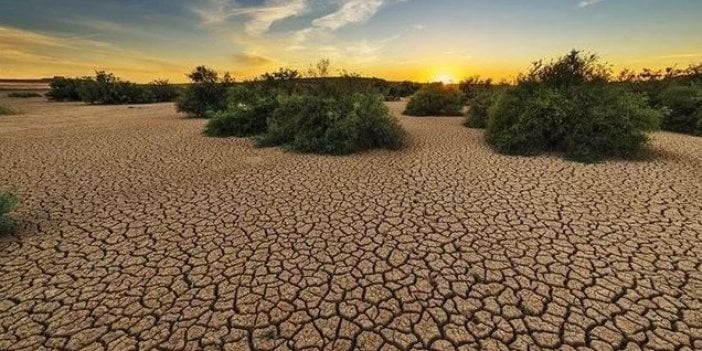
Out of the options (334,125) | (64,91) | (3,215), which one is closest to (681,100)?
(334,125)

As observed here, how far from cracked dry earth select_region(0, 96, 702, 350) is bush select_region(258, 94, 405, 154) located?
1913 mm

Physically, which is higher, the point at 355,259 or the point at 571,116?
the point at 571,116

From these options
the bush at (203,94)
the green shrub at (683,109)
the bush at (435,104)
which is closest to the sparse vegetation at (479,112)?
the bush at (435,104)

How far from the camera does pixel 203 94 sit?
17.3 m

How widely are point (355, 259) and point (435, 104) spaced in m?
15.4

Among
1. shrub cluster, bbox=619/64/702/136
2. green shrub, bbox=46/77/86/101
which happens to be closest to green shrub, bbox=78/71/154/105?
green shrub, bbox=46/77/86/101

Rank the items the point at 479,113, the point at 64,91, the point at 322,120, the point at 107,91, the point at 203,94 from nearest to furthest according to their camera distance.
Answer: the point at 322,120 → the point at 479,113 → the point at 203,94 → the point at 107,91 → the point at 64,91

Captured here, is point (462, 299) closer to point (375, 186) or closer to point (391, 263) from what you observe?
point (391, 263)

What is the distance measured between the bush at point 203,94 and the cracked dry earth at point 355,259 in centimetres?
1034

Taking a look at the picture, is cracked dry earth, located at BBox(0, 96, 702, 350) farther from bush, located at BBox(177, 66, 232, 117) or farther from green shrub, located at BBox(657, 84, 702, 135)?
bush, located at BBox(177, 66, 232, 117)

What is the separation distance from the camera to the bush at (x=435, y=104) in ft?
58.2

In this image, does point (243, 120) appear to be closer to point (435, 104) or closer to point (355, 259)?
point (355, 259)

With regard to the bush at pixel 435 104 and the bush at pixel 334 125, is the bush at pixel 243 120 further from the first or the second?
the bush at pixel 435 104

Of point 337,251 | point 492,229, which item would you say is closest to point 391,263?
point 337,251
